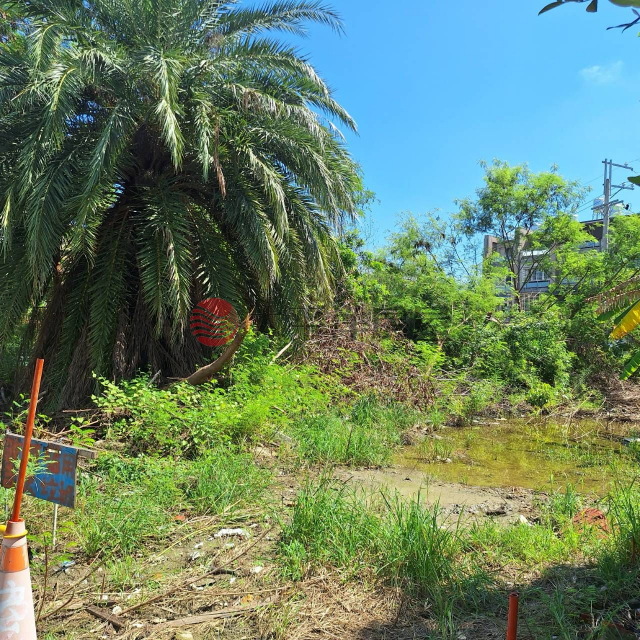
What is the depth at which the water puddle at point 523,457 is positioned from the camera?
6.76m

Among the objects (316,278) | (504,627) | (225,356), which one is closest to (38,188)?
(225,356)

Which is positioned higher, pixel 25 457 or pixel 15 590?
Answer: pixel 25 457

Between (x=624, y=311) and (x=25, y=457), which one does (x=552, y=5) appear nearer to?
(x=25, y=457)

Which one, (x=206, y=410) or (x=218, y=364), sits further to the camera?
(x=218, y=364)

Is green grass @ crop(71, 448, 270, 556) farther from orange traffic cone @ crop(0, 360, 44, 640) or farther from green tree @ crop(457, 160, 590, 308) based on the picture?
green tree @ crop(457, 160, 590, 308)

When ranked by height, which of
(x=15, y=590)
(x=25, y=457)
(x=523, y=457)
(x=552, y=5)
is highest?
(x=552, y=5)

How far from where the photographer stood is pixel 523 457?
27.3 ft

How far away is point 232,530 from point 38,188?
511 cm

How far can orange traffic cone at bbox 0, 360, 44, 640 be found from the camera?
7.79 feet

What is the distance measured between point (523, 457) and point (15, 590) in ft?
24.4

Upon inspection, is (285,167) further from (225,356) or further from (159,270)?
(225,356)

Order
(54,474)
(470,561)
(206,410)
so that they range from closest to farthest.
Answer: (54,474), (470,561), (206,410)

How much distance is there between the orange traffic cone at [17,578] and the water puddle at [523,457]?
4.19 meters

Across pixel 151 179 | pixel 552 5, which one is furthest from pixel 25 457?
pixel 151 179
